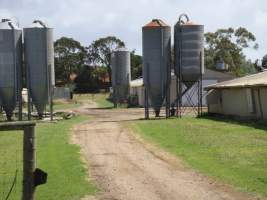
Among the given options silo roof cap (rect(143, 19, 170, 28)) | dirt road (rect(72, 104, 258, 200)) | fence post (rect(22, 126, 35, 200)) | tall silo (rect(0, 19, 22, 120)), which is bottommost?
dirt road (rect(72, 104, 258, 200))

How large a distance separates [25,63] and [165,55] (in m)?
9.32

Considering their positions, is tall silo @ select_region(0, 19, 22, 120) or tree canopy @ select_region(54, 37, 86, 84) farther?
tree canopy @ select_region(54, 37, 86, 84)

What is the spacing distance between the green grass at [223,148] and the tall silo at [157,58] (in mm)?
8465

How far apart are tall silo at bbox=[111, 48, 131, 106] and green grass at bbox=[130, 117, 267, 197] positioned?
105ft

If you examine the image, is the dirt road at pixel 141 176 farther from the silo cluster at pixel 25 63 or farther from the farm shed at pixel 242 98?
the silo cluster at pixel 25 63

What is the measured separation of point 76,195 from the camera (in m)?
11.3

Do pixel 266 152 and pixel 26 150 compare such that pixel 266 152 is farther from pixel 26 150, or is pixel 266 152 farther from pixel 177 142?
pixel 26 150

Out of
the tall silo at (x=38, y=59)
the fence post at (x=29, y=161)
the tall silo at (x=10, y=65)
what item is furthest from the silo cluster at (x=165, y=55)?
the fence post at (x=29, y=161)

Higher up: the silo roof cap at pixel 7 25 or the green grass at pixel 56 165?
the silo roof cap at pixel 7 25

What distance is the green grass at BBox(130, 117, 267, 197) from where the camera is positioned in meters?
13.2

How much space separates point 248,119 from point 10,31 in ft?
53.3

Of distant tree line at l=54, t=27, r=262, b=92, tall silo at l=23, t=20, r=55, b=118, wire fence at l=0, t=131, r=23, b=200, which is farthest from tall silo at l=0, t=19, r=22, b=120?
distant tree line at l=54, t=27, r=262, b=92

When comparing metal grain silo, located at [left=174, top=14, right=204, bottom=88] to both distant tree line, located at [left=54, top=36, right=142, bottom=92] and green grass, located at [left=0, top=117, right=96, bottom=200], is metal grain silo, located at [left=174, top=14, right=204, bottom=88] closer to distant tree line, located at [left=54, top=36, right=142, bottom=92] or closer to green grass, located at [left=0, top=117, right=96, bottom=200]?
green grass, located at [left=0, top=117, right=96, bottom=200]

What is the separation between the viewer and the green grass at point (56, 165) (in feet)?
38.1
